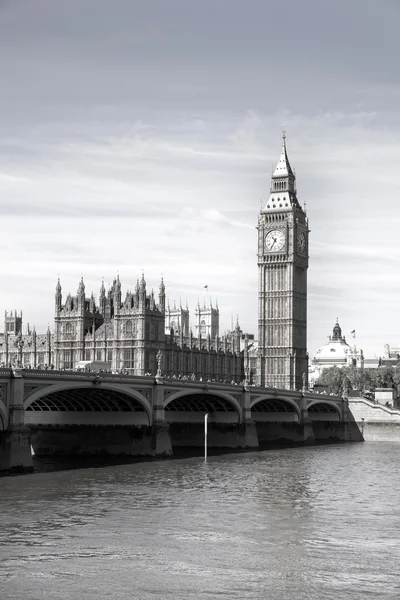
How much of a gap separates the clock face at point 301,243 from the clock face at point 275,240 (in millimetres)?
3032

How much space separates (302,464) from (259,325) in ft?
A: 297

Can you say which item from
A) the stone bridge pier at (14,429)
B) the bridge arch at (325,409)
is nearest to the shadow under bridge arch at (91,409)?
the stone bridge pier at (14,429)

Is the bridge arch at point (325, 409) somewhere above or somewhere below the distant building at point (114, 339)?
below

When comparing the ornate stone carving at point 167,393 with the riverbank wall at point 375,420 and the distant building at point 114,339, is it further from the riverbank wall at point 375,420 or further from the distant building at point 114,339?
the distant building at point 114,339

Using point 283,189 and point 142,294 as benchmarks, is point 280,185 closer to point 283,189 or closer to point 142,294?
point 283,189

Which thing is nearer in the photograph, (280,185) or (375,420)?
(375,420)

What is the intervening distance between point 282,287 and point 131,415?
89.2 meters

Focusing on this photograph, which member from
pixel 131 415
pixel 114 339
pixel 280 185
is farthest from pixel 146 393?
pixel 280 185

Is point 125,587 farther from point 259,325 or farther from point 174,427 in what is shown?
point 259,325

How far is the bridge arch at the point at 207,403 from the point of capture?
3540 inches

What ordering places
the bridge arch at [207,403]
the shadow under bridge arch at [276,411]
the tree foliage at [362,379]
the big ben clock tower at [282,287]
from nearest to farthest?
1. the bridge arch at [207,403]
2. the shadow under bridge arch at [276,411]
3. the tree foliage at [362,379]
4. the big ben clock tower at [282,287]

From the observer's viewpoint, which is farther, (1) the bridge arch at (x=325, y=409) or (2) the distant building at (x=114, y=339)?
(2) the distant building at (x=114, y=339)

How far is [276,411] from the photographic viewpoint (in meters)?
114

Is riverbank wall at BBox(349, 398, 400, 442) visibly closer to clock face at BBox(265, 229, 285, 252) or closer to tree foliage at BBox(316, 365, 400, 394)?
tree foliage at BBox(316, 365, 400, 394)
